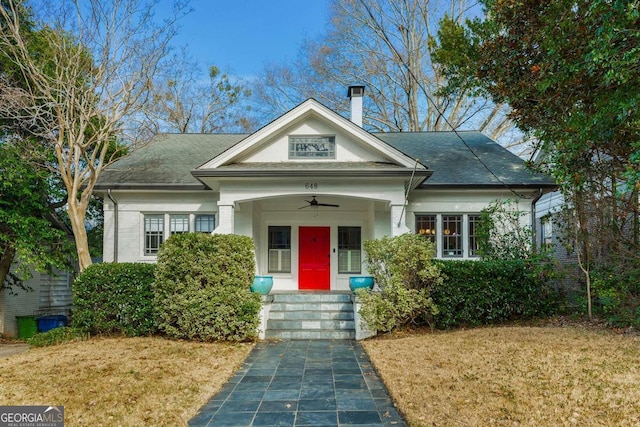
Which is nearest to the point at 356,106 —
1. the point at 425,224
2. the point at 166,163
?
the point at 425,224

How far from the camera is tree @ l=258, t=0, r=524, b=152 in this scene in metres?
23.0

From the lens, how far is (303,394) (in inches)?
220

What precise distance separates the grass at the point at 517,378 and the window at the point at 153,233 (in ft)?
23.2

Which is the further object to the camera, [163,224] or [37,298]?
[37,298]

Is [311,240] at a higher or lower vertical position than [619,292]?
higher

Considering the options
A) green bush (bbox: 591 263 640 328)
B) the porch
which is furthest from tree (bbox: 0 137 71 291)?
green bush (bbox: 591 263 640 328)

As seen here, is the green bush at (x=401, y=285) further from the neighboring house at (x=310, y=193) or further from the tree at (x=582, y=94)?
the tree at (x=582, y=94)

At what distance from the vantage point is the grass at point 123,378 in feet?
15.8

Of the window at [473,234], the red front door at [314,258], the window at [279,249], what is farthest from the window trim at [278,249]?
the window at [473,234]

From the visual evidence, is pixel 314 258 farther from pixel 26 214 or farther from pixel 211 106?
pixel 211 106

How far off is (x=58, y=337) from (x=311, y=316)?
5.32m

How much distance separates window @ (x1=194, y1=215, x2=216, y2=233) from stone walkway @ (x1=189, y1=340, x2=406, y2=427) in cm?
510

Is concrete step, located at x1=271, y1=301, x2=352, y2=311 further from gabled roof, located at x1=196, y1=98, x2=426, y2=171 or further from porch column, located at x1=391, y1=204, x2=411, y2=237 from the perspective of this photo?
gabled roof, located at x1=196, y1=98, x2=426, y2=171

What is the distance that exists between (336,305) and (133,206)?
634 cm
